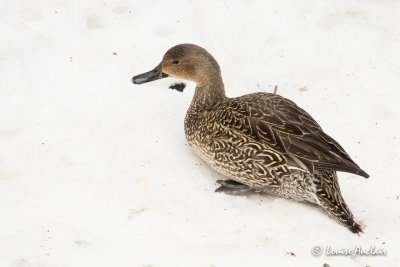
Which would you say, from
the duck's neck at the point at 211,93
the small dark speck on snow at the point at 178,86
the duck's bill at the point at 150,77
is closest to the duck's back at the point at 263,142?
the duck's neck at the point at 211,93

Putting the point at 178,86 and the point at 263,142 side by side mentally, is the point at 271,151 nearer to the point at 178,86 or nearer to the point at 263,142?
the point at 263,142

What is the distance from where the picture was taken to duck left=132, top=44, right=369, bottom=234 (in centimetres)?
439

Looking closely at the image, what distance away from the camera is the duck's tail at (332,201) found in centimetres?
441

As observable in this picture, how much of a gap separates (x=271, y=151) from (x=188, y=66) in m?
1.21

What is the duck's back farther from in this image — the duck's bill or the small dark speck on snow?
the small dark speck on snow

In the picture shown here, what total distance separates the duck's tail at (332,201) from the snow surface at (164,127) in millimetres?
96

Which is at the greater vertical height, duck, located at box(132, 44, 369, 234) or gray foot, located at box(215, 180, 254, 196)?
duck, located at box(132, 44, 369, 234)

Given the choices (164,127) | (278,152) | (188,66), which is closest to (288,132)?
(278,152)

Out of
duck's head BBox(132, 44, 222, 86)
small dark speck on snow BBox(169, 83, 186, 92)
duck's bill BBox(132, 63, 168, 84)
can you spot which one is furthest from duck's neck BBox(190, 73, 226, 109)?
small dark speck on snow BBox(169, 83, 186, 92)

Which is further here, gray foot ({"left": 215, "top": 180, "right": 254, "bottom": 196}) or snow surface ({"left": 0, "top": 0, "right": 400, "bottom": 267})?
gray foot ({"left": 215, "top": 180, "right": 254, "bottom": 196})

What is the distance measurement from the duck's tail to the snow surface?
96 mm

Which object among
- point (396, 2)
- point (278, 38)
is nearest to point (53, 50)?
point (278, 38)

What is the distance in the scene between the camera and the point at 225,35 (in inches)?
239

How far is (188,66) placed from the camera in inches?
200
